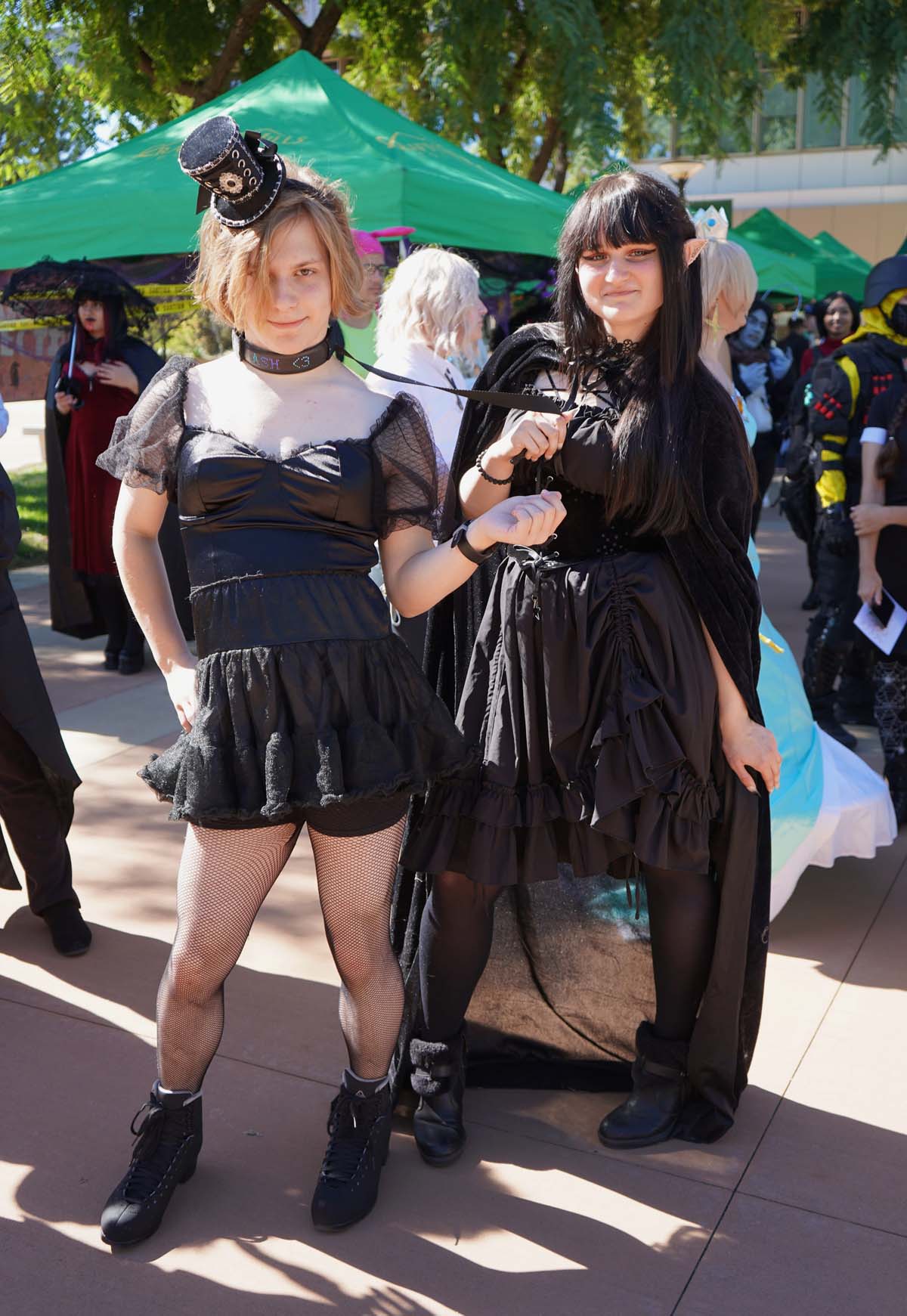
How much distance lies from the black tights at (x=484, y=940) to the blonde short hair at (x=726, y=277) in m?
1.92

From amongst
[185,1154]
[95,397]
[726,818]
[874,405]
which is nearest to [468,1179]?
[185,1154]

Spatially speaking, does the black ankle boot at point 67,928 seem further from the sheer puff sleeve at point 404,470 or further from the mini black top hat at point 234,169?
the mini black top hat at point 234,169

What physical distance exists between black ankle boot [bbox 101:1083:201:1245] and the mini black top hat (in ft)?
5.28

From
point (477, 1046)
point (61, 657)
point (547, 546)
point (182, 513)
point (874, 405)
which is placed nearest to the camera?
point (182, 513)

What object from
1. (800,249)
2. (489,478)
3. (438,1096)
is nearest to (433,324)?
(489,478)

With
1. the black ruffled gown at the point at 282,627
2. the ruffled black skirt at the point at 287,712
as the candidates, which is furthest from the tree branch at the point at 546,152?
the ruffled black skirt at the point at 287,712

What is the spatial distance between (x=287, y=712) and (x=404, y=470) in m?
0.48

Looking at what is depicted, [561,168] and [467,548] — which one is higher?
[561,168]

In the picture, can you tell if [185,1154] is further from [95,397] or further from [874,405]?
[95,397]

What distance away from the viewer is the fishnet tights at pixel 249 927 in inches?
92.2

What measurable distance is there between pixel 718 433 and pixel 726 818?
776 mm

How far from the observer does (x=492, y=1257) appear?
241 cm

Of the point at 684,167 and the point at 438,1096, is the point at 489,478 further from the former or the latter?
the point at 684,167

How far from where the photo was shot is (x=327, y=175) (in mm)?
6293
